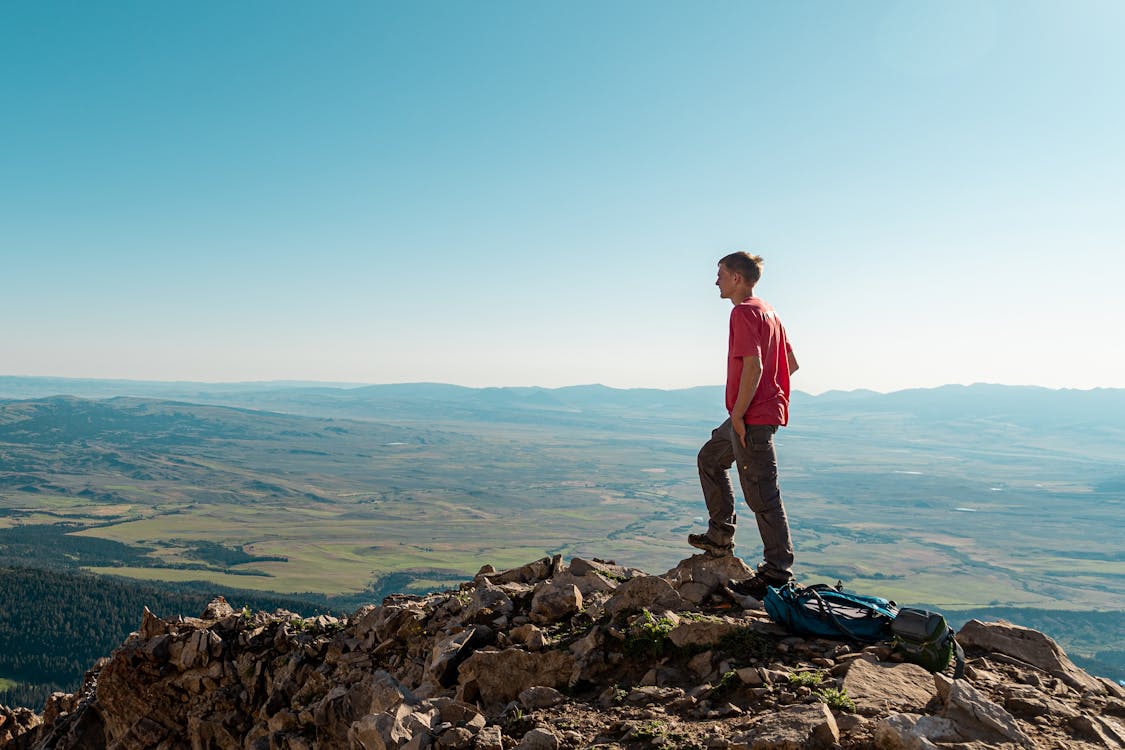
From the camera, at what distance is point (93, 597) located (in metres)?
99.8

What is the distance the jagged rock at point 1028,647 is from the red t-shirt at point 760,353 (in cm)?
301

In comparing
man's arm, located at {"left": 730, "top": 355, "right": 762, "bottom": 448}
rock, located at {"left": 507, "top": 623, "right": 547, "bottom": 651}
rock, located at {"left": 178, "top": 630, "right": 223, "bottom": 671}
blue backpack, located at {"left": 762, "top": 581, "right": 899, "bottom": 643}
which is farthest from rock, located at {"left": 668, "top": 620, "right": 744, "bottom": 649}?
rock, located at {"left": 178, "top": 630, "right": 223, "bottom": 671}

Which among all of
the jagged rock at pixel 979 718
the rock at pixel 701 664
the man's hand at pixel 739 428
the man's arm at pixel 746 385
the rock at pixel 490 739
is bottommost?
the rock at pixel 490 739

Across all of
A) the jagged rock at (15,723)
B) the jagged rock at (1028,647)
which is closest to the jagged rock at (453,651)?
the jagged rock at (1028,647)

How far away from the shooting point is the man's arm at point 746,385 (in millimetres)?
7918

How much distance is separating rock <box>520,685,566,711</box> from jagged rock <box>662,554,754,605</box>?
Result: 2.42 meters

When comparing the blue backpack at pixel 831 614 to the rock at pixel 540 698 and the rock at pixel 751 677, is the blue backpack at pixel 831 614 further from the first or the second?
the rock at pixel 540 698

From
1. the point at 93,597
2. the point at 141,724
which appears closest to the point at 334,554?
the point at 93,597

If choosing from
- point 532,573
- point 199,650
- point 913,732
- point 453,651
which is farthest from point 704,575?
point 199,650

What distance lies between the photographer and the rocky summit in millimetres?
5293

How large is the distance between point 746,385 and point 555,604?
3.91 metres

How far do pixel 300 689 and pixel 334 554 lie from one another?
187843 mm

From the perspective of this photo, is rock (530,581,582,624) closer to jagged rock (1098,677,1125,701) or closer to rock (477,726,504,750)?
rock (477,726,504,750)

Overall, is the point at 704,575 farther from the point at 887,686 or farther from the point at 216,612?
the point at 216,612
